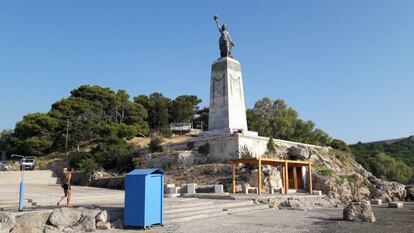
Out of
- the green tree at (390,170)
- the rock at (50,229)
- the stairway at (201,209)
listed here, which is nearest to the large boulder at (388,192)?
the stairway at (201,209)

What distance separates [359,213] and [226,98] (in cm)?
1740

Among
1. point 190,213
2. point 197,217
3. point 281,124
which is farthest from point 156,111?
point 197,217

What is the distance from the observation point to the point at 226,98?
27422 millimetres

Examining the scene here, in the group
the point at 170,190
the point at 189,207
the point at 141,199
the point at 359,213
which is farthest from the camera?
the point at 170,190

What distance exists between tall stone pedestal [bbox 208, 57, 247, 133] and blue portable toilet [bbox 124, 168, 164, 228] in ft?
60.2

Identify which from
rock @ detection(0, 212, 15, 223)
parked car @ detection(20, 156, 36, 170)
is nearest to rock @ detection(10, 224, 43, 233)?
rock @ detection(0, 212, 15, 223)

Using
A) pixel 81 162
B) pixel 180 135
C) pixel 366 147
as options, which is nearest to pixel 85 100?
pixel 180 135

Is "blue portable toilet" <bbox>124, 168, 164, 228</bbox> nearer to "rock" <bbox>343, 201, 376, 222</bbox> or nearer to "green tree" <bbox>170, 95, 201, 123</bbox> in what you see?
"rock" <bbox>343, 201, 376, 222</bbox>

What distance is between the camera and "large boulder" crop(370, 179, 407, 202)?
25097 millimetres

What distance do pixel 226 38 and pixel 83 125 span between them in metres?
23.5

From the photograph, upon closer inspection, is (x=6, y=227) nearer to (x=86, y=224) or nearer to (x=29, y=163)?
(x=86, y=224)

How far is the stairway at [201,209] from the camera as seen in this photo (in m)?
10.3

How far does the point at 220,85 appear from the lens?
28094 millimetres

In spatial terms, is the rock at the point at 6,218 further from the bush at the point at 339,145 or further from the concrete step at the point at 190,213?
A: the bush at the point at 339,145
